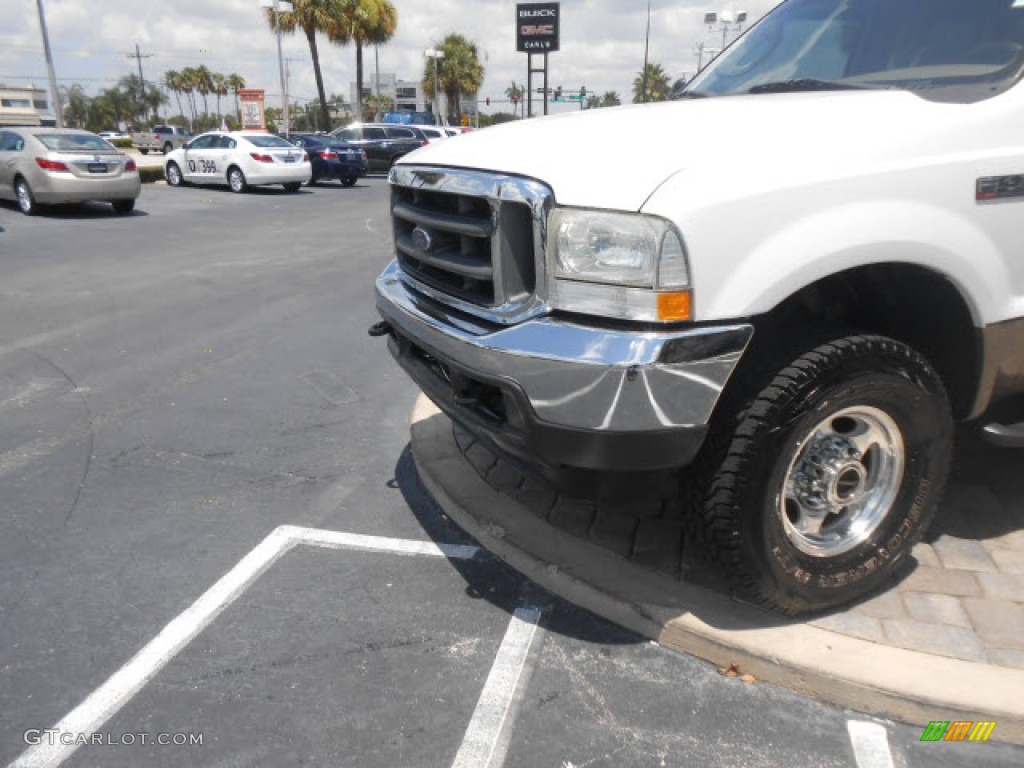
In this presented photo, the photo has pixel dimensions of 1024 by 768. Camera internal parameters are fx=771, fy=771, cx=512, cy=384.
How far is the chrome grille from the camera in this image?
2410mm

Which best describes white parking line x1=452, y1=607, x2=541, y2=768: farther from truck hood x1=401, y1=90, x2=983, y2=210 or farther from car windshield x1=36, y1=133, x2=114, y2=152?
car windshield x1=36, y1=133, x2=114, y2=152

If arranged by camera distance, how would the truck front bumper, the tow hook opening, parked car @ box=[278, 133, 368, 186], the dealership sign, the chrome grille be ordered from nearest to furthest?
the truck front bumper → the chrome grille → the tow hook opening → parked car @ box=[278, 133, 368, 186] → the dealership sign

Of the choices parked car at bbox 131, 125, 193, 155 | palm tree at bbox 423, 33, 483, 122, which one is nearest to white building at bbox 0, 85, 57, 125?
parked car at bbox 131, 125, 193, 155

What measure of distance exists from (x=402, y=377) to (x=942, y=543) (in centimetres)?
352

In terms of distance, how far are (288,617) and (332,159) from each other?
21369mm

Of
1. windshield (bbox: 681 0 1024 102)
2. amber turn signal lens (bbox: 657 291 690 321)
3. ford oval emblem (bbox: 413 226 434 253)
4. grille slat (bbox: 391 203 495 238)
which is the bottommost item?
amber turn signal lens (bbox: 657 291 690 321)

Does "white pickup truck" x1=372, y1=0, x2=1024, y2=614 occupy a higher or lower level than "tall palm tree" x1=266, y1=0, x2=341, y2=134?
lower

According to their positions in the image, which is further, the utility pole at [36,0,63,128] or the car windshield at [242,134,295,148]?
the utility pole at [36,0,63,128]

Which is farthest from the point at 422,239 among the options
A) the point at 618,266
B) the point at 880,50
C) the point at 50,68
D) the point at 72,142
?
the point at 50,68

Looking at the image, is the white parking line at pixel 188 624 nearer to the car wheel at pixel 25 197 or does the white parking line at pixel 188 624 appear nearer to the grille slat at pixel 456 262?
the grille slat at pixel 456 262

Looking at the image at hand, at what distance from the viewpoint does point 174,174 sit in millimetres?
21203

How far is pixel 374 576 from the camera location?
3.05 meters

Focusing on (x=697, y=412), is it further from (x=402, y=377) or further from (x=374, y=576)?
(x=402, y=377)

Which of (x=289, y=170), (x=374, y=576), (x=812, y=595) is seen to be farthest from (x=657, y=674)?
(x=289, y=170)
